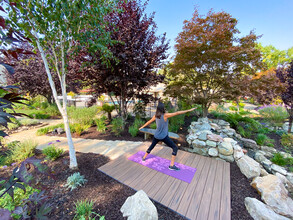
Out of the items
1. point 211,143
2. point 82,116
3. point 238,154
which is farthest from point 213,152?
point 82,116

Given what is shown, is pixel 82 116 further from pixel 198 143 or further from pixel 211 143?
pixel 211 143

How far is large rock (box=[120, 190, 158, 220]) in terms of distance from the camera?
1546 mm

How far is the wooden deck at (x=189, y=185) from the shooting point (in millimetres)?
1890

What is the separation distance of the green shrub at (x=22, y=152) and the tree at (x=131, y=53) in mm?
2984

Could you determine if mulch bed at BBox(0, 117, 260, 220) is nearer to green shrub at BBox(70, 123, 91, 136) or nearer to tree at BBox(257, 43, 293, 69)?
green shrub at BBox(70, 123, 91, 136)

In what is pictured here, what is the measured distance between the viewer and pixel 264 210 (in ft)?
5.85

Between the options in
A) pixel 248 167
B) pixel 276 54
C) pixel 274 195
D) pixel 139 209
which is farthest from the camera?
pixel 276 54

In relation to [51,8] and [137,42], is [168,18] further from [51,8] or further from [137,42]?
→ [51,8]

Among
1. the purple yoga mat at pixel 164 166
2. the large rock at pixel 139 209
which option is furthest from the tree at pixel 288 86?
the large rock at pixel 139 209

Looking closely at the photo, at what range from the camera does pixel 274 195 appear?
6.63ft

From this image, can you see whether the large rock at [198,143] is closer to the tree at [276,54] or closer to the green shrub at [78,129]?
the green shrub at [78,129]

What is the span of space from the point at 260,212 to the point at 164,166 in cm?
169

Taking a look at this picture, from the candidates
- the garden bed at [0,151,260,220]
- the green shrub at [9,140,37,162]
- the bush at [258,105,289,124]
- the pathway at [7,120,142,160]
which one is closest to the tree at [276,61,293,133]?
the bush at [258,105,289,124]

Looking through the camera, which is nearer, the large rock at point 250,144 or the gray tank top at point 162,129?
the gray tank top at point 162,129
